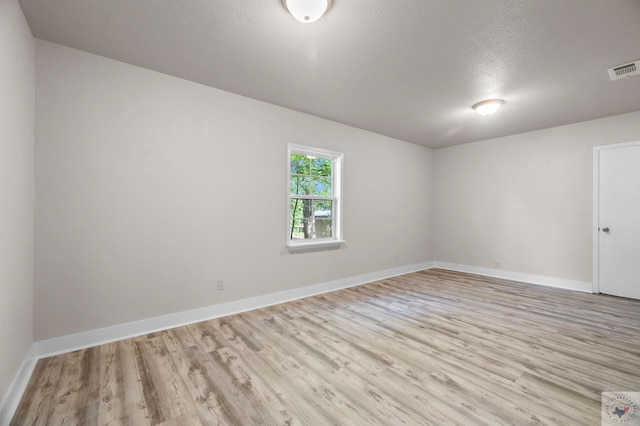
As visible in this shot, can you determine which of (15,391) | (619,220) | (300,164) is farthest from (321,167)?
(619,220)

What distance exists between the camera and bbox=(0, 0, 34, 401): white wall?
5.23 feet

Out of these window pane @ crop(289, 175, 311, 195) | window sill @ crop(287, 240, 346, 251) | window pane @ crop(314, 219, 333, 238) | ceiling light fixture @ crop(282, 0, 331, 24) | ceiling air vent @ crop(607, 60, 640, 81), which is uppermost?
ceiling air vent @ crop(607, 60, 640, 81)

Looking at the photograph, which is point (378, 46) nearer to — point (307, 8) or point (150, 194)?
point (307, 8)

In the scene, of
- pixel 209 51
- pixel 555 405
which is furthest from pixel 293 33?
pixel 555 405

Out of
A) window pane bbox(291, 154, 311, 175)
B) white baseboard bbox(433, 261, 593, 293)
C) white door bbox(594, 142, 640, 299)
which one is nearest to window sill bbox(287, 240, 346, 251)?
window pane bbox(291, 154, 311, 175)

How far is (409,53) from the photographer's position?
2.45m

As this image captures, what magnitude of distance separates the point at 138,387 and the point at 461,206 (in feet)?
19.8

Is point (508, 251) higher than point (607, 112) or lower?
lower

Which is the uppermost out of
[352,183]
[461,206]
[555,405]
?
[352,183]

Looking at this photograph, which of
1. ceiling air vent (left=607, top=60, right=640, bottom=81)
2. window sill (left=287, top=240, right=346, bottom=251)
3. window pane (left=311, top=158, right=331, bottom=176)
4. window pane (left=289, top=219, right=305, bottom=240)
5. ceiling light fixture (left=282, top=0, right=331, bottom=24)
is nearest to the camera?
ceiling light fixture (left=282, top=0, right=331, bottom=24)

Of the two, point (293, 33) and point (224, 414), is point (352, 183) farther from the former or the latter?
point (224, 414)

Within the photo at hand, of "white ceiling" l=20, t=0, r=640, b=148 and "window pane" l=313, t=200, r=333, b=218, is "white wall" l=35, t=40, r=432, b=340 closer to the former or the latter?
"white ceiling" l=20, t=0, r=640, b=148

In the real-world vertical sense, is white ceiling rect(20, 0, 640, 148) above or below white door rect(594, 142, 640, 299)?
above

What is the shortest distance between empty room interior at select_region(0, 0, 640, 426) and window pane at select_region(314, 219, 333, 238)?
4cm
